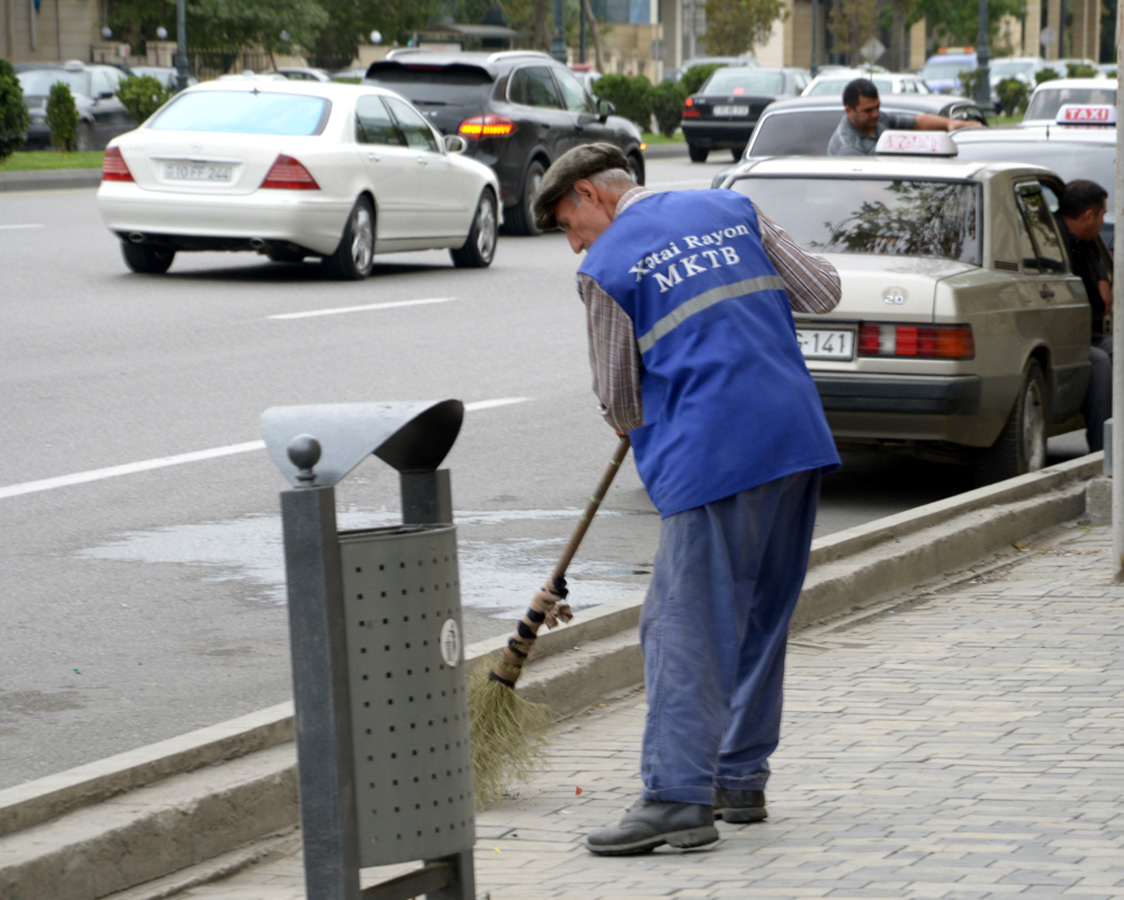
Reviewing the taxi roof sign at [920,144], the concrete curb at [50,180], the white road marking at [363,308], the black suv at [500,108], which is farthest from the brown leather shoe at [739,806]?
the concrete curb at [50,180]

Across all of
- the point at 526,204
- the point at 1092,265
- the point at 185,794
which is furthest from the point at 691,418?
the point at 526,204

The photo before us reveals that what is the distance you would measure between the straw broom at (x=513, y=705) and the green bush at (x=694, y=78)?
148 feet

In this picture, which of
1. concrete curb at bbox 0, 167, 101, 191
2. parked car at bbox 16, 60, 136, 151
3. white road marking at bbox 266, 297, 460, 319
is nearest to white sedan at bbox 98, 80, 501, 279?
white road marking at bbox 266, 297, 460, 319

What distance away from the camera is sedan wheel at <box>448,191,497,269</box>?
722 inches

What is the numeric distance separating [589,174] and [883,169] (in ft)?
15.8

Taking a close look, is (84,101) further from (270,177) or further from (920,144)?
(920,144)

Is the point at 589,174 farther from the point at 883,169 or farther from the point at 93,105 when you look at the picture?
the point at 93,105

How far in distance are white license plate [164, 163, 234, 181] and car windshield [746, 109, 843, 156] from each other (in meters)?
4.31

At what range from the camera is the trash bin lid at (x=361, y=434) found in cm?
345

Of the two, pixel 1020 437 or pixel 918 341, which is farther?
pixel 1020 437

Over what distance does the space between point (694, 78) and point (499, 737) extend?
4654 cm

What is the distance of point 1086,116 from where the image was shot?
15461mm

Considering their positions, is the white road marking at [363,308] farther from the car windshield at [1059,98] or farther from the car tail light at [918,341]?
the car windshield at [1059,98]

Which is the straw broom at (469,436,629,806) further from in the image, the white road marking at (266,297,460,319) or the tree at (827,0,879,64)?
the tree at (827,0,879,64)
